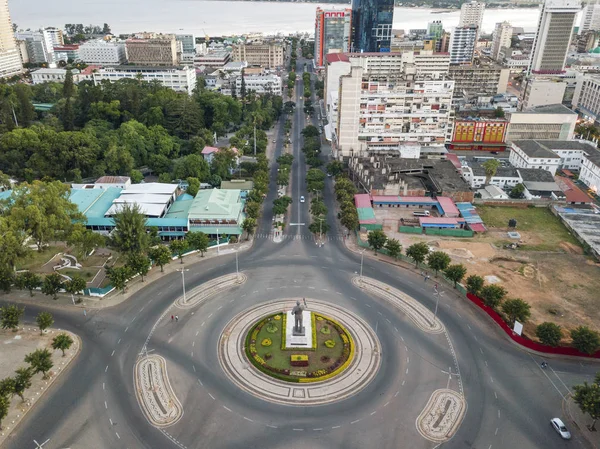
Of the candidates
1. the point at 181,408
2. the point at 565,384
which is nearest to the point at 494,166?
the point at 565,384

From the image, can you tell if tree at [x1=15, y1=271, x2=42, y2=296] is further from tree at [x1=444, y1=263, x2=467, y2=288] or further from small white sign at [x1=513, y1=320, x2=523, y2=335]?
small white sign at [x1=513, y1=320, x2=523, y2=335]

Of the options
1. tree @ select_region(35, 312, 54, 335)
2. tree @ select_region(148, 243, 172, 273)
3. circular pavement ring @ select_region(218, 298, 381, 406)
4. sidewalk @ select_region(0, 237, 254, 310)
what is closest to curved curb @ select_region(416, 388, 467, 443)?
circular pavement ring @ select_region(218, 298, 381, 406)

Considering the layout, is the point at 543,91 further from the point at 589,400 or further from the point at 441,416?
the point at 441,416

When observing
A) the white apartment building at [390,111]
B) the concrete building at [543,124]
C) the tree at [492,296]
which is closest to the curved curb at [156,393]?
the tree at [492,296]

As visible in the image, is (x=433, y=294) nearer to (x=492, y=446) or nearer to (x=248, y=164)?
(x=492, y=446)

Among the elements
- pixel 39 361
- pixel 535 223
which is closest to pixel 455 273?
pixel 535 223
